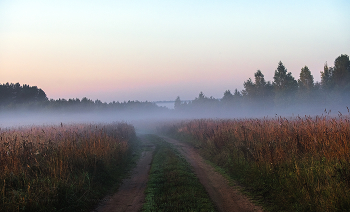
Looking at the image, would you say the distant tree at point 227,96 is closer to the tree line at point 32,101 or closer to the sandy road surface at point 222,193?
the tree line at point 32,101

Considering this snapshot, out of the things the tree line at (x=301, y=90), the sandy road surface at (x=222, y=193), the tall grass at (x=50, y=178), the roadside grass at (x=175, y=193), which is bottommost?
the sandy road surface at (x=222, y=193)

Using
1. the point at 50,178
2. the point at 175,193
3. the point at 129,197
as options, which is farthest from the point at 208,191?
the point at 50,178

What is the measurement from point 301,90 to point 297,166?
4558 cm

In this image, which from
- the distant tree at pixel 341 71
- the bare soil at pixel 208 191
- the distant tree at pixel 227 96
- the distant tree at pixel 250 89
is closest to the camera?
the bare soil at pixel 208 191

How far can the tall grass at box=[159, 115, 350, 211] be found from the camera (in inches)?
207

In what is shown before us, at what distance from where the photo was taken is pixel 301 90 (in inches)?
1831

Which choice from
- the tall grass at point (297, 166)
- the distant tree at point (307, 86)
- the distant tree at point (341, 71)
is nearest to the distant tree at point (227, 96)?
the distant tree at point (307, 86)

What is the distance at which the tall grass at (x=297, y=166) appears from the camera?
17.2 ft

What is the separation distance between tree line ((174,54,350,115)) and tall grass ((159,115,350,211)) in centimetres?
3855

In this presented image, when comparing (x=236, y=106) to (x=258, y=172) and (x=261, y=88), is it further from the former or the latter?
(x=258, y=172)

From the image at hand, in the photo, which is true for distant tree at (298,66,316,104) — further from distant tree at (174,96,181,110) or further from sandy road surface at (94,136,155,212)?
distant tree at (174,96,181,110)

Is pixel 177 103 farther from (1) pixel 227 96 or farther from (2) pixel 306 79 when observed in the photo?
(2) pixel 306 79

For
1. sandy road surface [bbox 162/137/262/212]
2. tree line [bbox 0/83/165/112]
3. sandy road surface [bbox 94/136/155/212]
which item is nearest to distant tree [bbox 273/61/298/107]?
sandy road surface [bbox 162/137/262/212]

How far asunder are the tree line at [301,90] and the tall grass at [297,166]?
38554 millimetres
